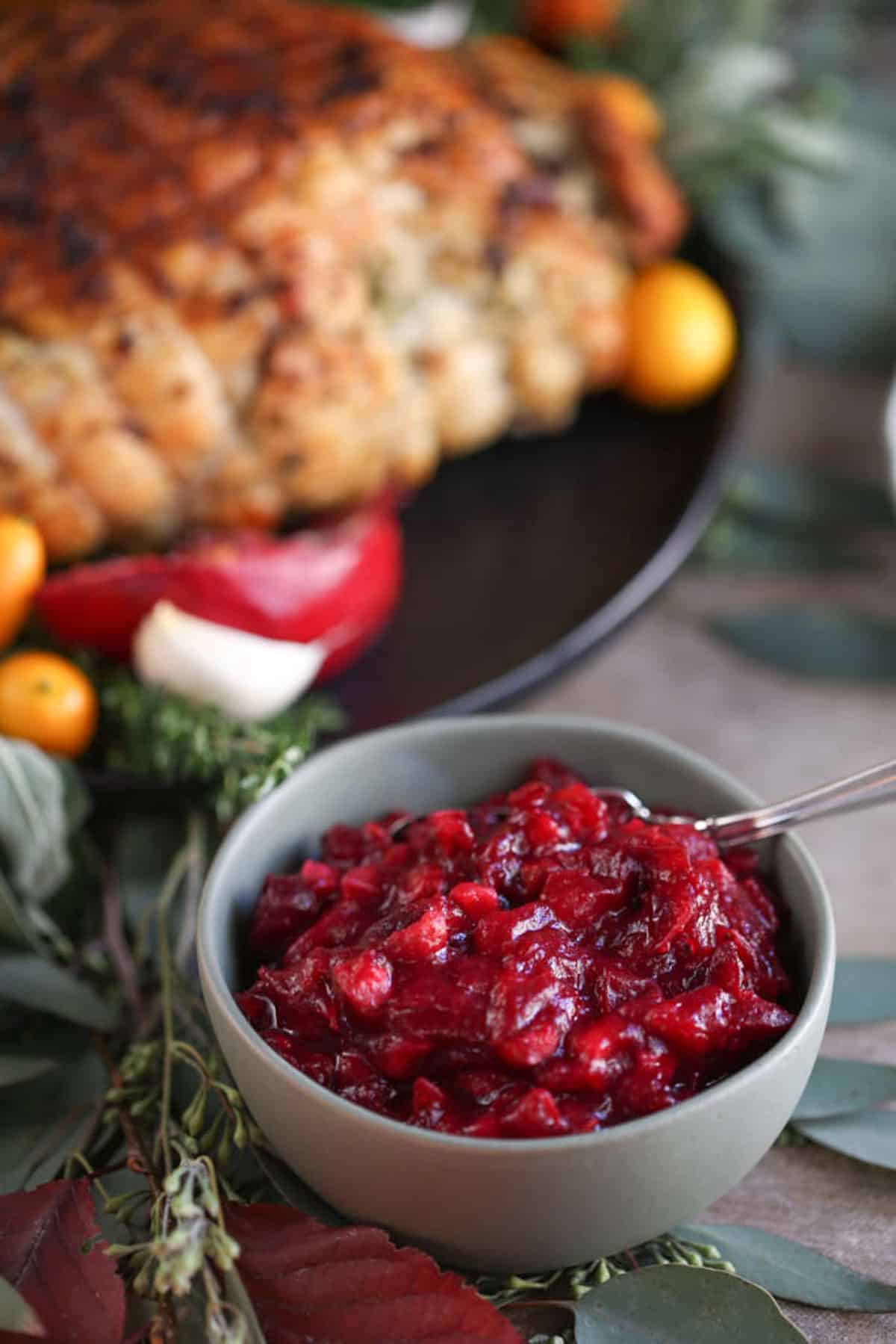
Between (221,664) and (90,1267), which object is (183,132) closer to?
(221,664)

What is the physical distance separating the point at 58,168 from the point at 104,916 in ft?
4.42

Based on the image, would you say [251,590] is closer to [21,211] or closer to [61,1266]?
[21,211]

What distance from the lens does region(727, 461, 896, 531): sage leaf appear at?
3014 mm

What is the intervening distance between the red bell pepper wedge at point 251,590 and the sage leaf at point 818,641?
69 centimetres

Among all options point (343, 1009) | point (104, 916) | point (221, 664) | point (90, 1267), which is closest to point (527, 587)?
point (221, 664)

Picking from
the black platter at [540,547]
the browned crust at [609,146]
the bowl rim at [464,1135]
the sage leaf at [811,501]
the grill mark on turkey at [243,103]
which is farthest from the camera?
the sage leaf at [811,501]

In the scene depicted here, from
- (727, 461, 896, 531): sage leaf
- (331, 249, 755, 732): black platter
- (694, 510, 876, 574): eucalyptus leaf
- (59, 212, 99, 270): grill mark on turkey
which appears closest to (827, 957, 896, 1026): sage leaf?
(331, 249, 755, 732): black platter

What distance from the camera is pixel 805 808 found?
5.83 feet

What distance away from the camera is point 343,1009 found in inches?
61.9

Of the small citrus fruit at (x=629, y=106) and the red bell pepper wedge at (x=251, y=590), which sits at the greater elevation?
the small citrus fruit at (x=629, y=106)

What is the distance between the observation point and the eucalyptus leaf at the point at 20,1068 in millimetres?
1823

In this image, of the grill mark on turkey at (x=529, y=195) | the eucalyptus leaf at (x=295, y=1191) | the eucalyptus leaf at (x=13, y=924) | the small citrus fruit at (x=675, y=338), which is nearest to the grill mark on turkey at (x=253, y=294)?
the grill mark on turkey at (x=529, y=195)

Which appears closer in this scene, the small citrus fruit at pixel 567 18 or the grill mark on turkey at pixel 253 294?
the grill mark on turkey at pixel 253 294

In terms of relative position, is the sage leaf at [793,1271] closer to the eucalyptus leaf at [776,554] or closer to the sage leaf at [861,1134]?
the sage leaf at [861,1134]
